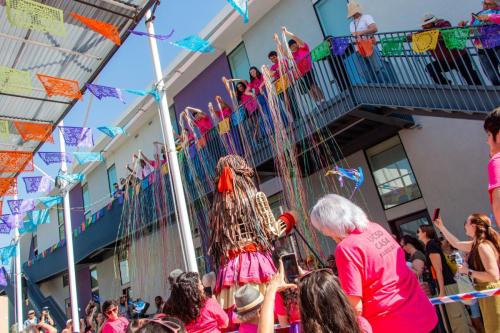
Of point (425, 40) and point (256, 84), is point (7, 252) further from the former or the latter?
point (425, 40)

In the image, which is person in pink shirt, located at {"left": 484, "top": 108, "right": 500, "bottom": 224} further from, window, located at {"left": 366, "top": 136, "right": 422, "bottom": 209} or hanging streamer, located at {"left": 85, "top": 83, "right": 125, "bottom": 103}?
hanging streamer, located at {"left": 85, "top": 83, "right": 125, "bottom": 103}

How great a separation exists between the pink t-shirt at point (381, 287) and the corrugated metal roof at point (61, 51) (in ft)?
19.4

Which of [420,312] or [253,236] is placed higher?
[253,236]

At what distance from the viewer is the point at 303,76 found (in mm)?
7531

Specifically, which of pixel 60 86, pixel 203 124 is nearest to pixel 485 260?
pixel 203 124

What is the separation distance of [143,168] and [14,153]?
11.5 ft

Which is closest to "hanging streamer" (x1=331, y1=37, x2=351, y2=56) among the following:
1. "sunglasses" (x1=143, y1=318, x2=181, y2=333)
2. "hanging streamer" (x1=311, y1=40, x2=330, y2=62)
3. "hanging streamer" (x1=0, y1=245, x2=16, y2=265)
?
"hanging streamer" (x1=311, y1=40, x2=330, y2=62)

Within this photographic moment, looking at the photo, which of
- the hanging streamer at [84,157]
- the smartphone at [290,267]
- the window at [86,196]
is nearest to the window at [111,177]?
the window at [86,196]

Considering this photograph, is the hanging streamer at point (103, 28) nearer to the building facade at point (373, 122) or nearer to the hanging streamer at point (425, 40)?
the building facade at point (373, 122)

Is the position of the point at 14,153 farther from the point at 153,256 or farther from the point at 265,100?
the point at 265,100

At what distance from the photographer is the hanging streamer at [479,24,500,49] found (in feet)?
16.0

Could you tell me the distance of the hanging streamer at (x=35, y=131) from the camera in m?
9.39

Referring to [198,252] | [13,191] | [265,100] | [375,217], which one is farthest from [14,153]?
[375,217]

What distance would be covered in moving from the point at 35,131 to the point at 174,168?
19.3 feet
